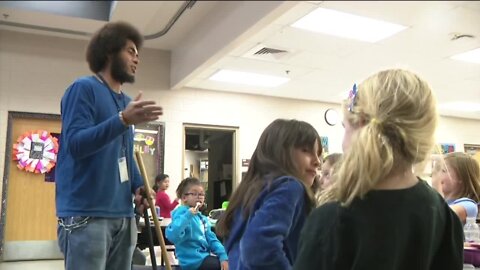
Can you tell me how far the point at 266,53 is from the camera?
3.50 metres

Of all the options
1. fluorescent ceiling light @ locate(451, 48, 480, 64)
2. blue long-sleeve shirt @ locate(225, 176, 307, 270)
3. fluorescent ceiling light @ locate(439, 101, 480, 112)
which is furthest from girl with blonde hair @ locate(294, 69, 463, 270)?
fluorescent ceiling light @ locate(451, 48, 480, 64)

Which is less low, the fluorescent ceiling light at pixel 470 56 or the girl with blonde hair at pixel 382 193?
the fluorescent ceiling light at pixel 470 56

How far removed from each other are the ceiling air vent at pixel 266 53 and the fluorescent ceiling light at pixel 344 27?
0.52m

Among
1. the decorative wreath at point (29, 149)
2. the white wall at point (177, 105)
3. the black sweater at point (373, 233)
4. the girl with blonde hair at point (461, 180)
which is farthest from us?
the decorative wreath at point (29, 149)

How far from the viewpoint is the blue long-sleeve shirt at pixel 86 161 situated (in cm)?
94

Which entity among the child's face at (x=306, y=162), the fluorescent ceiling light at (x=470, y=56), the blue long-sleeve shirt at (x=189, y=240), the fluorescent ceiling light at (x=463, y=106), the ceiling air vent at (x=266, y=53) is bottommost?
the blue long-sleeve shirt at (x=189, y=240)

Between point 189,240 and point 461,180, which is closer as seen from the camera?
point 461,180

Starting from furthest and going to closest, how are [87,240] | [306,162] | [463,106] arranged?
[463,106], [306,162], [87,240]

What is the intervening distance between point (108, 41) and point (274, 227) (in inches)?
20.0

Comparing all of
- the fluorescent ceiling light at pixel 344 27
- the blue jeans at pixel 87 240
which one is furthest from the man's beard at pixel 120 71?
the fluorescent ceiling light at pixel 344 27

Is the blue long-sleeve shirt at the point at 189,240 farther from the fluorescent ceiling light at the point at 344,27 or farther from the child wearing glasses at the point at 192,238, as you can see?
the fluorescent ceiling light at the point at 344,27

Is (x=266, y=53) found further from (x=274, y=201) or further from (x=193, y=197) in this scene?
(x=274, y=201)

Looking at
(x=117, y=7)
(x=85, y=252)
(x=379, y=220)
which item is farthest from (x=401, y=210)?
(x=85, y=252)

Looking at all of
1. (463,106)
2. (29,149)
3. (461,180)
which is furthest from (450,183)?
(29,149)
